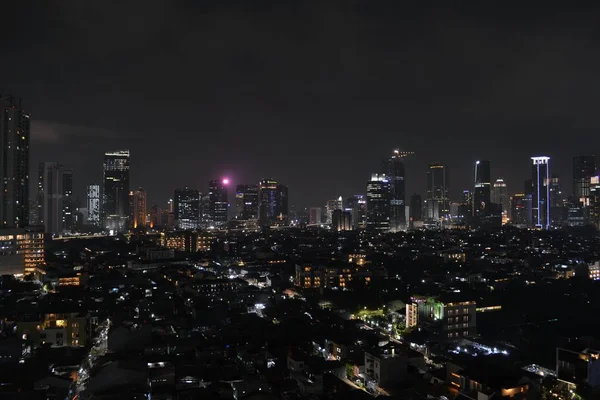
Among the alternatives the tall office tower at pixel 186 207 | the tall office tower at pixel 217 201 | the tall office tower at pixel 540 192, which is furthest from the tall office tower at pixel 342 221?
the tall office tower at pixel 540 192

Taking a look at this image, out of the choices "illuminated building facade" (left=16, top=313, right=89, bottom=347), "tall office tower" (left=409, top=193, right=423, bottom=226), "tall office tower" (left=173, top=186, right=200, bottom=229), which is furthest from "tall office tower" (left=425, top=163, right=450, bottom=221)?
"illuminated building facade" (left=16, top=313, right=89, bottom=347)

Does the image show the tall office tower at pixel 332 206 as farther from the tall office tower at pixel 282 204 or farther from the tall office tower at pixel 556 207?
the tall office tower at pixel 556 207

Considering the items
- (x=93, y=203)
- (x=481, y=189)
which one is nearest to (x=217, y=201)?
(x=93, y=203)

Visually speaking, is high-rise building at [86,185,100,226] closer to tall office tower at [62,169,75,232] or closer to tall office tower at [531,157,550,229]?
tall office tower at [62,169,75,232]

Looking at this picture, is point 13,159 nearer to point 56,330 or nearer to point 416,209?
point 56,330

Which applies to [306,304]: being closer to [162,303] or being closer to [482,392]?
[162,303]

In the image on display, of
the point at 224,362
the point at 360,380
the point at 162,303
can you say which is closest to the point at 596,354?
the point at 360,380
